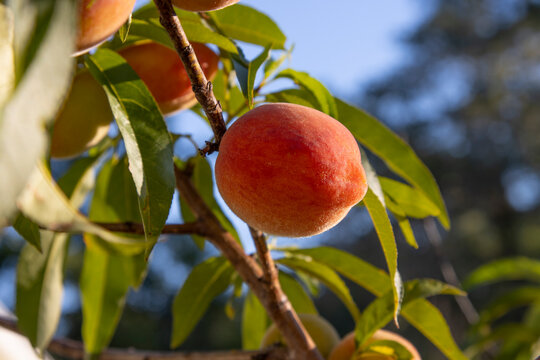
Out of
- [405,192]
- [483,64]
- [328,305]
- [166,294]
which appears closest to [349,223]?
[328,305]

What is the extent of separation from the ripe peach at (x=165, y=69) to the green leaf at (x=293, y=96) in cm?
8

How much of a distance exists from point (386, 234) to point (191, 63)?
26cm

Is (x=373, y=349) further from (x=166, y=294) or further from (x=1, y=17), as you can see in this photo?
(x=166, y=294)

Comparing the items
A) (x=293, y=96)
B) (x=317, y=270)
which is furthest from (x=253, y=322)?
(x=293, y=96)

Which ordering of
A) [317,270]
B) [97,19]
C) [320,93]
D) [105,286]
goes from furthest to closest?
[105,286]
[317,270]
[320,93]
[97,19]

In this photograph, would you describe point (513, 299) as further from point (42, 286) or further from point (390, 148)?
point (42, 286)

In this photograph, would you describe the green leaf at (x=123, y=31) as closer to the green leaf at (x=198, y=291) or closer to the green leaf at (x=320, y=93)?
the green leaf at (x=320, y=93)

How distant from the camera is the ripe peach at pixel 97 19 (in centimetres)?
48

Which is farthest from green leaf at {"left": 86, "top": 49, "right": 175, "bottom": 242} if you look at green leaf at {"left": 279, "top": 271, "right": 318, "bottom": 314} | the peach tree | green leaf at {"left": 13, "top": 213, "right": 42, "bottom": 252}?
green leaf at {"left": 279, "top": 271, "right": 318, "bottom": 314}

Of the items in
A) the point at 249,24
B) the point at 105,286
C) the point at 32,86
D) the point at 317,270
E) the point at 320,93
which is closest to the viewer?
the point at 32,86

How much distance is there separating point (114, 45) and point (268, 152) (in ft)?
0.94

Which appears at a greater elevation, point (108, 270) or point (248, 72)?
point (248, 72)

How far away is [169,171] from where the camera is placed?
1.73 ft

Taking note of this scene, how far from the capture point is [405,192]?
2.66 feet
